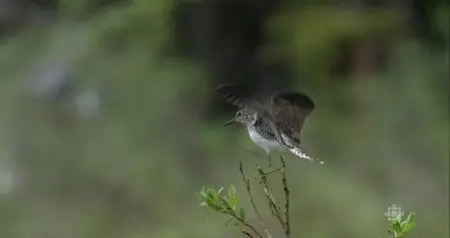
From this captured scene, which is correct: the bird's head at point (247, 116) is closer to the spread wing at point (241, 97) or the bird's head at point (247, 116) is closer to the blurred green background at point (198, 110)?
the spread wing at point (241, 97)

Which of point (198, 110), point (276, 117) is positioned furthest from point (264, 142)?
point (198, 110)

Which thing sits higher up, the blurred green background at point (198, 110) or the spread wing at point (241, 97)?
the blurred green background at point (198, 110)

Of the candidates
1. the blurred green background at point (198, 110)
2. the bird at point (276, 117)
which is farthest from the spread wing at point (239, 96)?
the blurred green background at point (198, 110)

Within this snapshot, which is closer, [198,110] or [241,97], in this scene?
[241,97]

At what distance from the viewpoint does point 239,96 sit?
2.45 feet

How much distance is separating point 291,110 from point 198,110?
1.85 metres

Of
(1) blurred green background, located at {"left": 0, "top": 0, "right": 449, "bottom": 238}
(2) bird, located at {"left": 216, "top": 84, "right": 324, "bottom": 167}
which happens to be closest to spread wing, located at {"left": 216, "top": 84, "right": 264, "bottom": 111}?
(2) bird, located at {"left": 216, "top": 84, "right": 324, "bottom": 167}

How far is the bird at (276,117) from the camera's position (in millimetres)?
752

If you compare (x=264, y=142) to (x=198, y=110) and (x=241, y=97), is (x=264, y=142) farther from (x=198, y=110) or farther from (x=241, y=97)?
(x=198, y=110)

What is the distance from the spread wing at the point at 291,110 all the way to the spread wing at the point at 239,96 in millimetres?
20

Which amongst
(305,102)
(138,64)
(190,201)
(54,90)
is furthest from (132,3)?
(305,102)

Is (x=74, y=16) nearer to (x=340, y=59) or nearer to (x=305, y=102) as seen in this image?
(x=340, y=59)

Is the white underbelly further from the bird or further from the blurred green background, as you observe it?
the blurred green background

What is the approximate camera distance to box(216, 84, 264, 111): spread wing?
740mm
